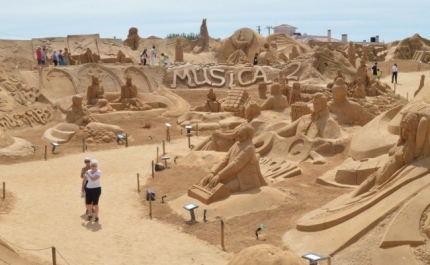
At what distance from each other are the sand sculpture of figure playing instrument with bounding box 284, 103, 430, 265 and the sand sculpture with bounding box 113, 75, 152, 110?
1623 centimetres

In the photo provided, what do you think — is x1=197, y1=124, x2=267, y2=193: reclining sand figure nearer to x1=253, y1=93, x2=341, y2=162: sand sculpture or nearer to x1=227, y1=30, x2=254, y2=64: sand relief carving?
x1=253, y1=93, x2=341, y2=162: sand sculpture

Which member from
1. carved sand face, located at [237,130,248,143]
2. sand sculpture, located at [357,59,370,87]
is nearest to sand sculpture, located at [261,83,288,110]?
sand sculpture, located at [357,59,370,87]

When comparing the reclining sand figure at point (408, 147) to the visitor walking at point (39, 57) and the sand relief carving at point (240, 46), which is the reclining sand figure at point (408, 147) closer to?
the visitor walking at point (39, 57)

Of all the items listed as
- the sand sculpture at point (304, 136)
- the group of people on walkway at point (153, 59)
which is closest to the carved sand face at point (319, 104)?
the sand sculpture at point (304, 136)

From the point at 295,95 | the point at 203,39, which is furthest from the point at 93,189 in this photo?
the point at 203,39

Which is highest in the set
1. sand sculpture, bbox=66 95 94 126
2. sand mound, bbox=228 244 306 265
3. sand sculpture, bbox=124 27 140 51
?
sand sculpture, bbox=124 27 140 51

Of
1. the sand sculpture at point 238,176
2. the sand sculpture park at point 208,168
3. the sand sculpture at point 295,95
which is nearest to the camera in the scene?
the sand sculpture park at point 208,168

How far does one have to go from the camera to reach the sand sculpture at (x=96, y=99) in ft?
79.0

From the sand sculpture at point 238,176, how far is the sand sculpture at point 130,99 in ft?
44.7

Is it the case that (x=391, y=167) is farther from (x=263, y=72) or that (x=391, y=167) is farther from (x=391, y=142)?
(x=263, y=72)

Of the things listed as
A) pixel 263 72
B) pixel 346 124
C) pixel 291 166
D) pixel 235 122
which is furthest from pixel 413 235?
pixel 263 72

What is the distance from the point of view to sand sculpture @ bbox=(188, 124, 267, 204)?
38.1 ft

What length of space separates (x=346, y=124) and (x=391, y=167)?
7.75 m

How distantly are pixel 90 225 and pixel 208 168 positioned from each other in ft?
14.8
